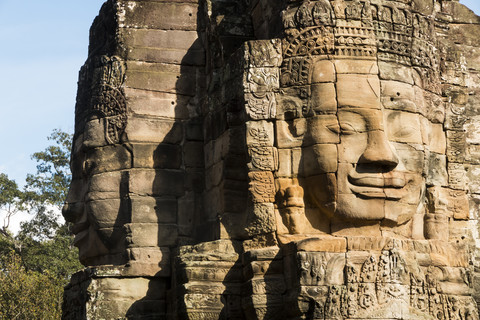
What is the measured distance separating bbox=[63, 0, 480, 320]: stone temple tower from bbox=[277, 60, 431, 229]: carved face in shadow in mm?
19

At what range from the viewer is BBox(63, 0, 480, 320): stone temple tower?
36.9 ft

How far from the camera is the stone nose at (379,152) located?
1139cm

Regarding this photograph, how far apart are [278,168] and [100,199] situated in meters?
3.26

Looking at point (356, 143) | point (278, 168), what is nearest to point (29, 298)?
point (278, 168)

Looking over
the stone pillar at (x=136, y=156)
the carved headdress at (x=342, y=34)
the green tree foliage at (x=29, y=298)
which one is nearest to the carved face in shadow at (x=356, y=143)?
the carved headdress at (x=342, y=34)

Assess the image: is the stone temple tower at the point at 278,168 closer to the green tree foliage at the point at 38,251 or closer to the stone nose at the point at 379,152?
the stone nose at the point at 379,152

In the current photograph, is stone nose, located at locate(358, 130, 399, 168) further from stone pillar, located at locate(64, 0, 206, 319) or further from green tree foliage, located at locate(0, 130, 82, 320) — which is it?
green tree foliage, located at locate(0, 130, 82, 320)

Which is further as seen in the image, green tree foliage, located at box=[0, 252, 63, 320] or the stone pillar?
green tree foliage, located at box=[0, 252, 63, 320]

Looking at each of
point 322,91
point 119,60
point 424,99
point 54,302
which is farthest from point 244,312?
point 54,302

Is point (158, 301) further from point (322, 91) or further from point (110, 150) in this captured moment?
point (322, 91)

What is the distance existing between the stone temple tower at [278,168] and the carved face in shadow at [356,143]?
2cm

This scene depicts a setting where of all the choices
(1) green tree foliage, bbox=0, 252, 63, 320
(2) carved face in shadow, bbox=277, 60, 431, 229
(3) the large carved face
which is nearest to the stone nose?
(2) carved face in shadow, bbox=277, 60, 431, 229

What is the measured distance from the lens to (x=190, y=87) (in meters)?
14.2

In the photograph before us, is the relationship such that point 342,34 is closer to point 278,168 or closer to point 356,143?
point 356,143
